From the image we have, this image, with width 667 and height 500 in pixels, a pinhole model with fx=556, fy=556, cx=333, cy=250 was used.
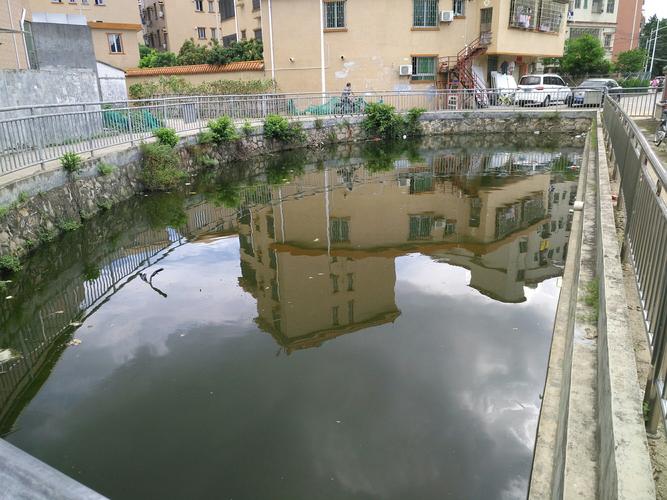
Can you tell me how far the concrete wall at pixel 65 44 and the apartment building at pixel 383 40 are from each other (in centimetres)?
1132

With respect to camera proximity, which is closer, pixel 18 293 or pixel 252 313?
pixel 252 313

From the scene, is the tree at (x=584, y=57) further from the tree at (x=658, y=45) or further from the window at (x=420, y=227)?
the window at (x=420, y=227)

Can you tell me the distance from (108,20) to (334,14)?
20.3m

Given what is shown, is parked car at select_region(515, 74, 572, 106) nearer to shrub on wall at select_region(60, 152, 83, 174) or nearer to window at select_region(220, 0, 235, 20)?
window at select_region(220, 0, 235, 20)

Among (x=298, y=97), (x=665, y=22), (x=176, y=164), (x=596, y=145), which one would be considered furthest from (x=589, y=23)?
(x=176, y=164)

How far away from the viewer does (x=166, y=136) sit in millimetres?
14141

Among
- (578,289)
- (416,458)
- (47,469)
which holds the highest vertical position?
(47,469)

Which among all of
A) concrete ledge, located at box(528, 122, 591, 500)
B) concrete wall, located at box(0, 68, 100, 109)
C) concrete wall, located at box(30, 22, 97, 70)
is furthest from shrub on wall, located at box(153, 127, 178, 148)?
concrete ledge, located at box(528, 122, 591, 500)

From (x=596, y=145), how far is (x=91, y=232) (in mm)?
11828

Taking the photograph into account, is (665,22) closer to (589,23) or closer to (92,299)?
(589,23)

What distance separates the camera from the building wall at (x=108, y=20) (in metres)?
34.6

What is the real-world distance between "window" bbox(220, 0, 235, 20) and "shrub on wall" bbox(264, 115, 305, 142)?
67.5 ft

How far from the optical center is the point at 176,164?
14.5 meters

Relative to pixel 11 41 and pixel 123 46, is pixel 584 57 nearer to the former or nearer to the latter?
pixel 123 46
